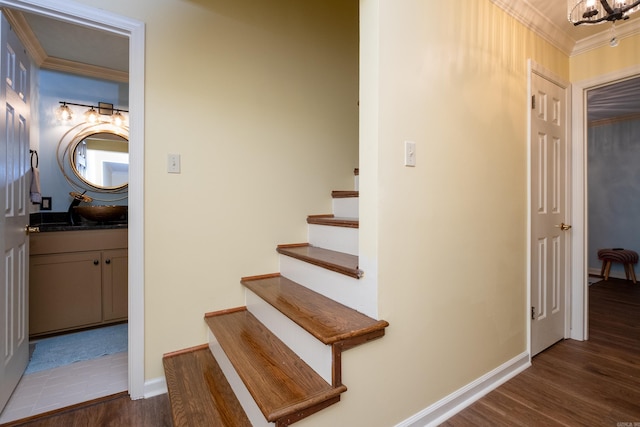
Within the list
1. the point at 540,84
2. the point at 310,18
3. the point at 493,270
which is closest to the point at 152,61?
the point at 310,18

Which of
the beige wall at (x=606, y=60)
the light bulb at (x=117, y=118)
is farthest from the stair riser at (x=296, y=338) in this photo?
the beige wall at (x=606, y=60)

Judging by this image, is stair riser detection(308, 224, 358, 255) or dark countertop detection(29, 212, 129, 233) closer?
stair riser detection(308, 224, 358, 255)

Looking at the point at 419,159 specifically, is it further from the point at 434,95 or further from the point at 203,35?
the point at 203,35

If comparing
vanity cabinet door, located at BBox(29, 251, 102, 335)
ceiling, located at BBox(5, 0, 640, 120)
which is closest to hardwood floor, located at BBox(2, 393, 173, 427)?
vanity cabinet door, located at BBox(29, 251, 102, 335)

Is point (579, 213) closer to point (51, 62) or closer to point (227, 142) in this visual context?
point (227, 142)

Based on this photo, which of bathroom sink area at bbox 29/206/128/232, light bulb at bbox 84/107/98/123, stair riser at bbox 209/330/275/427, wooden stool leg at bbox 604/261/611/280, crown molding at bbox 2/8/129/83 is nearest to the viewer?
stair riser at bbox 209/330/275/427

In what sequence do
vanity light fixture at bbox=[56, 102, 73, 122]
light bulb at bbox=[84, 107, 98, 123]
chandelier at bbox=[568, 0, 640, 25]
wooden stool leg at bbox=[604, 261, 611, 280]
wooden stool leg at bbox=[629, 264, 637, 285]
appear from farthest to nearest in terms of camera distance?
1. wooden stool leg at bbox=[604, 261, 611, 280]
2. wooden stool leg at bbox=[629, 264, 637, 285]
3. light bulb at bbox=[84, 107, 98, 123]
4. vanity light fixture at bbox=[56, 102, 73, 122]
5. chandelier at bbox=[568, 0, 640, 25]

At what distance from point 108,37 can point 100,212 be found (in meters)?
1.49

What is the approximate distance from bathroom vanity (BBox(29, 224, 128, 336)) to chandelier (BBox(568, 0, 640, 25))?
3.60 m

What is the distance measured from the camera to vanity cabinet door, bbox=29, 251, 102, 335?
2.41 metres

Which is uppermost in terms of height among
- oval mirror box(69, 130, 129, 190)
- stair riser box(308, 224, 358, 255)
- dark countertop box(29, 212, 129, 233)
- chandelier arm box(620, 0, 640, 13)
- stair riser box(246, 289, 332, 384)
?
chandelier arm box(620, 0, 640, 13)

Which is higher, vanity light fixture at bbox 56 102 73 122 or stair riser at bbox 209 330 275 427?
vanity light fixture at bbox 56 102 73 122

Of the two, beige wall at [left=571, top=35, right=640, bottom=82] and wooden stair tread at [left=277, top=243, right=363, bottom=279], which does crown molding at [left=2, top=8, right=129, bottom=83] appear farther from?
beige wall at [left=571, top=35, right=640, bottom=82]

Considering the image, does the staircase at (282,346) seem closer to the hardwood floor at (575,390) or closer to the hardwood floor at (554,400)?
the hardwood floor at (554,400)
